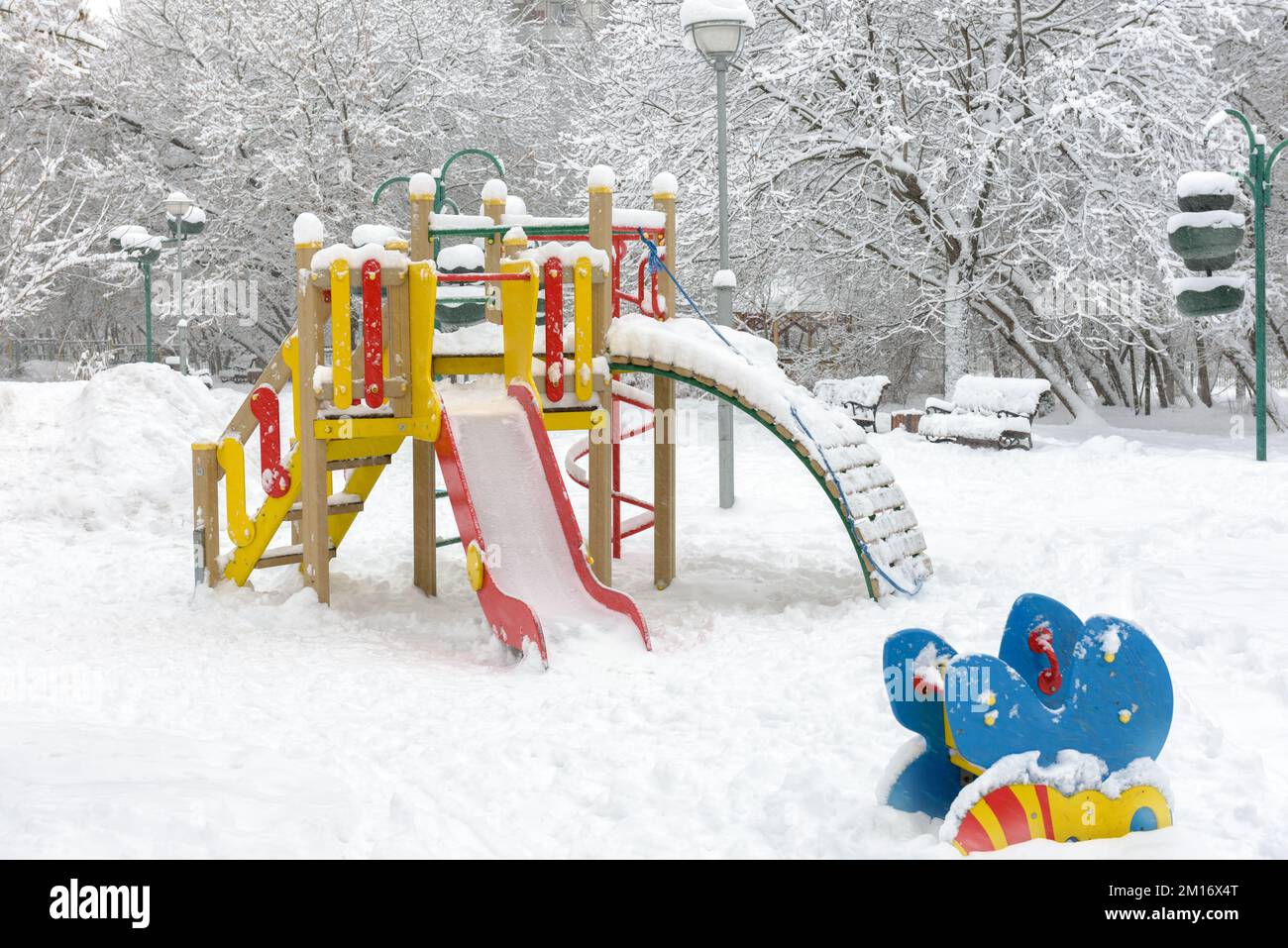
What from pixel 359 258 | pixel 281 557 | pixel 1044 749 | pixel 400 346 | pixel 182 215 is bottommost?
pixel 281 557

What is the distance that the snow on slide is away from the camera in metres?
6.54

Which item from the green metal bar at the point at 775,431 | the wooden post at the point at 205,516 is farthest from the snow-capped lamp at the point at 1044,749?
the wooden post at the point at 205,516

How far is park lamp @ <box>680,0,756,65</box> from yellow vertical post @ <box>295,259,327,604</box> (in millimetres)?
4393

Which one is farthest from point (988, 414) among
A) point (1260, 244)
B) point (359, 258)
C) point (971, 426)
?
point (359, 258)

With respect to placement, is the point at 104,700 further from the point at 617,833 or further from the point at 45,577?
the point at 45,577

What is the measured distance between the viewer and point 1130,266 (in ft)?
51.4

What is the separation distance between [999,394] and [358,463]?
29.7 feet

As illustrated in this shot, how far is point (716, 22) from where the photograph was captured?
10.1 metres

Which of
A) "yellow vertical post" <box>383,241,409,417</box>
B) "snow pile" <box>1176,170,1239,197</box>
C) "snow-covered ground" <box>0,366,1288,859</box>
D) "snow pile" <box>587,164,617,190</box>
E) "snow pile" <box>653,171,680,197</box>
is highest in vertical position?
"snow pile" <box>1176,170,1239,197</box>

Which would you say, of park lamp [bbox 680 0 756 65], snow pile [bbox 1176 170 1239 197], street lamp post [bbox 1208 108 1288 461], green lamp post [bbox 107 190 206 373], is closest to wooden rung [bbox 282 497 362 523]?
park lamp [bbox 680 0 756 65]

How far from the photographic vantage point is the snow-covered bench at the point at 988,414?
14297 millimetres

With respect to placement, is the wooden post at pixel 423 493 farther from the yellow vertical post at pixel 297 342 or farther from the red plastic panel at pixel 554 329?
the red plastic panel at pixel 554 329

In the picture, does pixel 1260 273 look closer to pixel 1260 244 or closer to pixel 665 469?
pixel 1260 244

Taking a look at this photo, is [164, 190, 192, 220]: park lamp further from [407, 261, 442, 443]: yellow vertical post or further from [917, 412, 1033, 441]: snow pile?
[407, 261, 442, 443]: yellow vertical post
